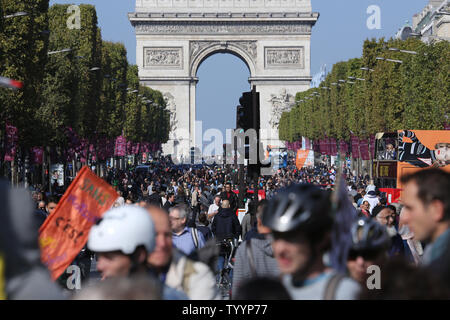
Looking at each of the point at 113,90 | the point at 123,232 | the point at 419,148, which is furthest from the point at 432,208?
the point at 113,90

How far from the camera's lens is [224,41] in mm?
112625

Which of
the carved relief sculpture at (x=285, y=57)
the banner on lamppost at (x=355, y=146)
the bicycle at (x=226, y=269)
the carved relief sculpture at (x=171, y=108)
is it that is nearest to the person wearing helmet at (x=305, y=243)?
the bicycle at (x=226, y=269)

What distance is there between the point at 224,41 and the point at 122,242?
108713mm

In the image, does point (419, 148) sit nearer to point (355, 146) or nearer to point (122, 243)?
point (122, 243)

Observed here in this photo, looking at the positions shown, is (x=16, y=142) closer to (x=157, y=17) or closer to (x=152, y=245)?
(x=152, y=245)

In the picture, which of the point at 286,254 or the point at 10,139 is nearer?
the point at 286,254

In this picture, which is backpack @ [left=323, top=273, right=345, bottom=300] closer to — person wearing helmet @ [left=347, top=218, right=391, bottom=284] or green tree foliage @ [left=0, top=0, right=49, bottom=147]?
person wearing helmet @ [left=347, top=218, right=391, bottom=284]

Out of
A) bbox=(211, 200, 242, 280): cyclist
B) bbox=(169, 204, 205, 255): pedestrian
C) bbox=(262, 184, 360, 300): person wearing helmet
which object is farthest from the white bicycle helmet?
bbox=(211, 200, 242, 280): cyclist

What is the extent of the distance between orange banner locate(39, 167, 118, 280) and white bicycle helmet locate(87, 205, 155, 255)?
2066 mm

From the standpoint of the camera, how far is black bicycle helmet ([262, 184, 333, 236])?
4184mm

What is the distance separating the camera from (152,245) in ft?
16.0

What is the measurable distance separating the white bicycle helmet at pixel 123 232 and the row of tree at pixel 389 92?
4088 cm

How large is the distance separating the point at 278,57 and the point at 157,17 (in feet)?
43.5

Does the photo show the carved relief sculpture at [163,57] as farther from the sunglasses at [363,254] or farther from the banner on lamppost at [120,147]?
the sunglasses at [363,254]
